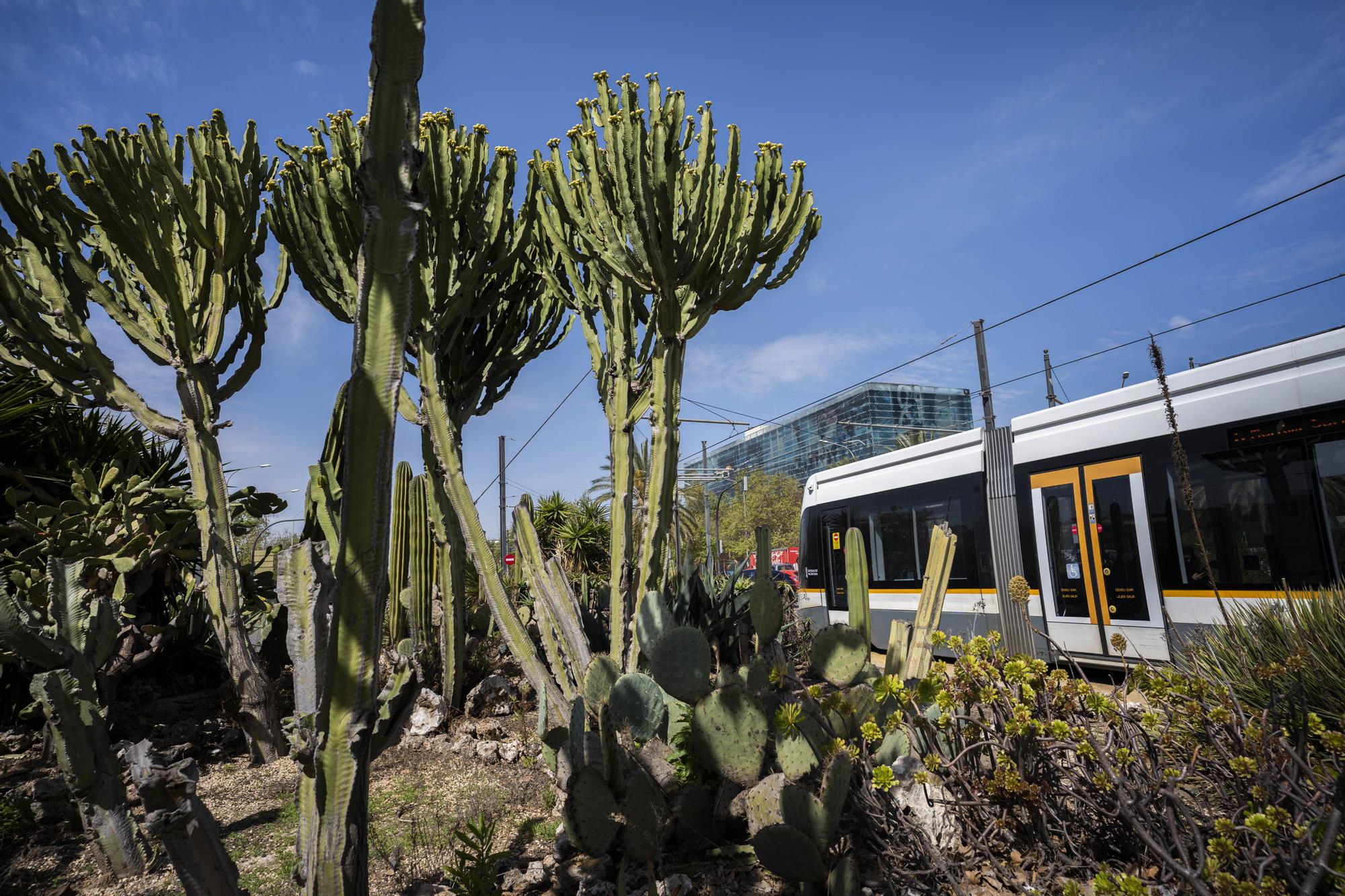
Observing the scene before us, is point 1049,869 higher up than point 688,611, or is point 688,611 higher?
point 688,611

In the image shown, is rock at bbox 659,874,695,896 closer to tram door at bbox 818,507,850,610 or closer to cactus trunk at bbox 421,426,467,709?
cactus trunk at bbox 421,426,467,709

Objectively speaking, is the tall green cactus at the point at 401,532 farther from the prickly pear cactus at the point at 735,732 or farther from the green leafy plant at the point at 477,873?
the prickly pear cactus at the point at 735,732

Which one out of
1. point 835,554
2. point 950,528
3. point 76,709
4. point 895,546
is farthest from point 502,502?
point 76,709

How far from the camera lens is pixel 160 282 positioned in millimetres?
5230

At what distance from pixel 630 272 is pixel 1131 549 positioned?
6253 millimetres

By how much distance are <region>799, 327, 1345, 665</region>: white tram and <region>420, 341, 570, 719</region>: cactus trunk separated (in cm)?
530

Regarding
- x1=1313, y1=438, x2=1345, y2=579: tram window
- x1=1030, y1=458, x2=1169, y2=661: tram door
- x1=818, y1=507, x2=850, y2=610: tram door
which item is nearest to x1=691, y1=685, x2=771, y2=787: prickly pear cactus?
x1=1030, y1=458, x2=1169, y2=661: tram door

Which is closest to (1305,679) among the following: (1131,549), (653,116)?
(1131,549)

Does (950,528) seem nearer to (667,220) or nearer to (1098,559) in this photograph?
(1098,559)

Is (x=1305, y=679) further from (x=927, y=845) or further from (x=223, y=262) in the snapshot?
(x=223, y=262)

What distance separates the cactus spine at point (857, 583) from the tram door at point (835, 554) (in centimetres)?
732

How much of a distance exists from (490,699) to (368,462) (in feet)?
16.7

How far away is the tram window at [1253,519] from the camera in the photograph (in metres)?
6.62

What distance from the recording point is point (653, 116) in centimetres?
558
